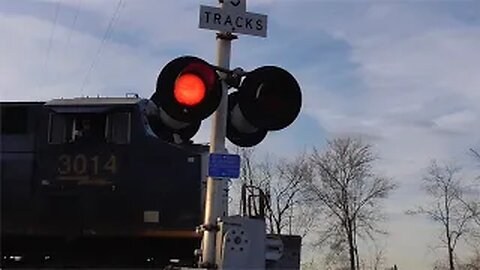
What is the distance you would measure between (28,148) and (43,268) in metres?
1.88

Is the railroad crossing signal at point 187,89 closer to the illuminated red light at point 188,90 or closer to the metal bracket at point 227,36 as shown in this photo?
the illuminated red light at point 188,90

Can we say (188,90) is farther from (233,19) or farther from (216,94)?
(233,19)

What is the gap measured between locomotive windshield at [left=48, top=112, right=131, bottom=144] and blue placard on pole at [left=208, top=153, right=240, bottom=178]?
3550mm

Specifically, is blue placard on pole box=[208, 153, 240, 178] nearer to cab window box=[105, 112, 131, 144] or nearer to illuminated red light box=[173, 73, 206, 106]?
illuminated red light box=[173, 73, 206, 106]

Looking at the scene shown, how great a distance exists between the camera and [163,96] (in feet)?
17.0

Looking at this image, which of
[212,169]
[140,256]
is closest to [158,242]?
[140,256]

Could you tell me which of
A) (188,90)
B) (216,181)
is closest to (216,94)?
(188,90)

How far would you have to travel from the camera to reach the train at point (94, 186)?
8.70 m

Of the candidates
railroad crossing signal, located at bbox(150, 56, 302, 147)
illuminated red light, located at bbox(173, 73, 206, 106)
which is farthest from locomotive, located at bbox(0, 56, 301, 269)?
illuminated red light, located at bbox(173, 73, 206, 106)

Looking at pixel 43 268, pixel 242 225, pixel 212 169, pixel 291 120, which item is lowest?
pixel 43 268

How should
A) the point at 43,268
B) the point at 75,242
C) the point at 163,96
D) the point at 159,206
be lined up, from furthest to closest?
the point at 159,206, the point at 75,242, the point at 43,268, the point at 163,96

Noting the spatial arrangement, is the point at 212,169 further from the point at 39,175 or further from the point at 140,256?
the point at 39,175

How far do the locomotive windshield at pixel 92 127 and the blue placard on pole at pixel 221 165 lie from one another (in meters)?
3.55

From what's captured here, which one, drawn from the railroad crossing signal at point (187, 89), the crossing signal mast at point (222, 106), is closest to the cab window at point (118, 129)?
the crossing signal mast at point (222, 106)
